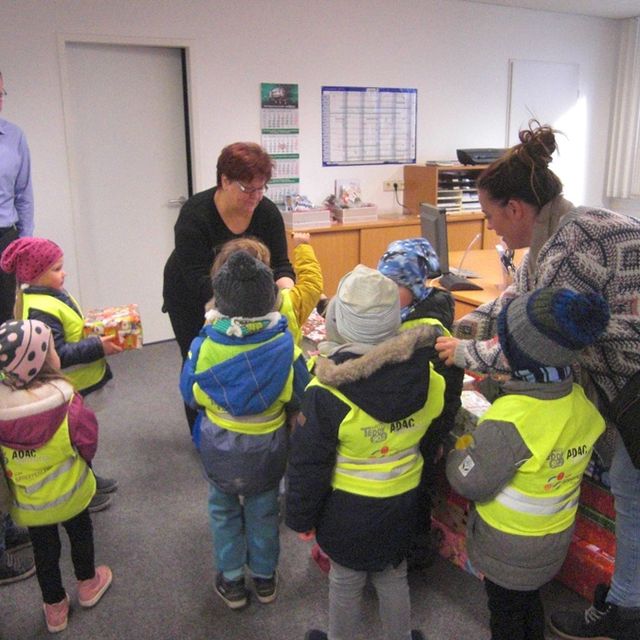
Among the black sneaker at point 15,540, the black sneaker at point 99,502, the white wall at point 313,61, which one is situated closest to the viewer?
the black sneaker at point 15,540

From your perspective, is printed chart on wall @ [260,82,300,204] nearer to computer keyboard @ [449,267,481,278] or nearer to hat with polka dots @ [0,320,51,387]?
computer keyboard @ [449,267,481,278]

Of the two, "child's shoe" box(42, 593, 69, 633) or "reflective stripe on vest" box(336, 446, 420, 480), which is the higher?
"reflective stripe on vest" box(336, 446, 420, 480)

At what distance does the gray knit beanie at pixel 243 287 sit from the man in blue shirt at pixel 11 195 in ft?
5.86

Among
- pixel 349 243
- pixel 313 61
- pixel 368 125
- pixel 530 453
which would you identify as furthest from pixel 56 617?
pixel 368 125

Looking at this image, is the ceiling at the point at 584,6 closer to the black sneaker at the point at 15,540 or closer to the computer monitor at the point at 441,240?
the computer monitor at the point at 441,240

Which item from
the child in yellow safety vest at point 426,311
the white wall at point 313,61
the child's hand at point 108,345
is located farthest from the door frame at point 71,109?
the child in yellow safety vest at point 426,311

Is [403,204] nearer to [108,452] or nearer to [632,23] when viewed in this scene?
[632,23]

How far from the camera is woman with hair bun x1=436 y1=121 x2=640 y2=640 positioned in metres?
1.45

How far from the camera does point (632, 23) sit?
5.89 meters

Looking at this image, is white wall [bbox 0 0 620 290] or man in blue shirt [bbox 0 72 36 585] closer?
man in blue shirt [bbox 0 72 36 585]

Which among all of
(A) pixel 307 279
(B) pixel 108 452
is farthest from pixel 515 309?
(B) pixel 108 452

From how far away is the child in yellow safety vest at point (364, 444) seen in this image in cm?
137

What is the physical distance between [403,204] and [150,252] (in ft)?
7.32

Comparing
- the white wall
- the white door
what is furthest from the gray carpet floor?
the white wall
